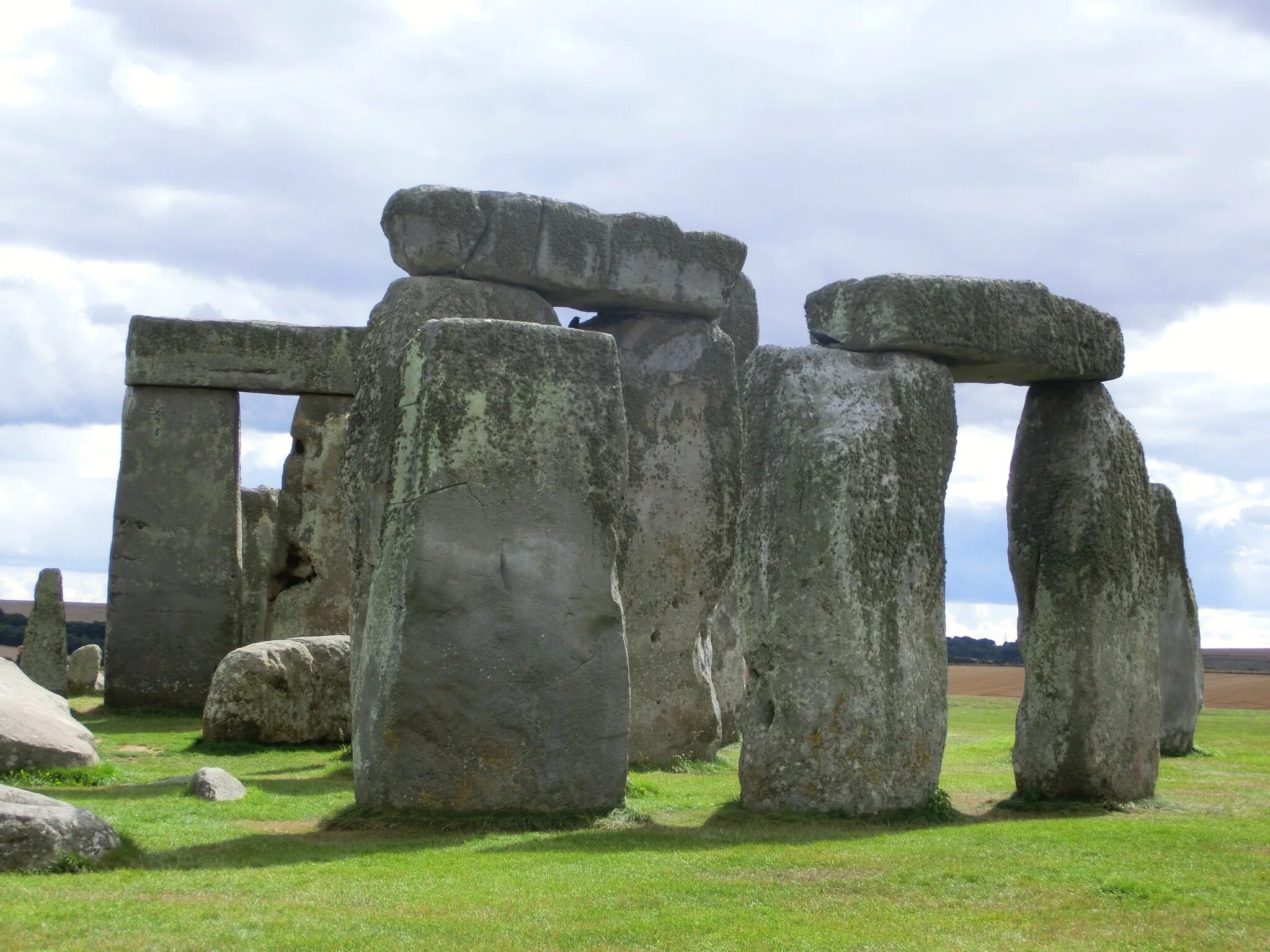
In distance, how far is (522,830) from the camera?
28.7ft

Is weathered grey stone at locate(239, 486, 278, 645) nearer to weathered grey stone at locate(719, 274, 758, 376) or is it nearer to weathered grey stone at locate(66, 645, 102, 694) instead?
weathered grey stone at locate(66, 645, 102, 694)

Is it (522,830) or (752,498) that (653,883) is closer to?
(522,830)

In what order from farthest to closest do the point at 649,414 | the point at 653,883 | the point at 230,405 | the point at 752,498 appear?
the point at 230,405 → the point at 649,414 → the point at 752,498 → the point at 653,883

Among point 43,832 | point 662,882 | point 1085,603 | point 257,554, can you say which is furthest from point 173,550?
point 662,882

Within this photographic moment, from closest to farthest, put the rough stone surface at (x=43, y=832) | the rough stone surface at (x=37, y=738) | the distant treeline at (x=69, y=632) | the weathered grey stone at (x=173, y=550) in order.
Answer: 1. the rough stone surface at (x=43, y=832)
2. the rough stone surface at (x=37, y=738)
3. the weathered grey stone at (x=173, y=550)
4. the distant treeline at (x=69, y=632)

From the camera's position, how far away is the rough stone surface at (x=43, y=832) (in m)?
6.93

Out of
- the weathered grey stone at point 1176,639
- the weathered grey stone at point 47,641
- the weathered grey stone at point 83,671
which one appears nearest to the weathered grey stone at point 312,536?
the weathered grey stone at point 47,641

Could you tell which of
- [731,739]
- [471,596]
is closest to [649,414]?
[731,739]

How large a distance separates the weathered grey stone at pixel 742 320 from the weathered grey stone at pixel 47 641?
389 inches

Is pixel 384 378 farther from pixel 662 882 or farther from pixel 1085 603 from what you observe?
pixel 1085 603

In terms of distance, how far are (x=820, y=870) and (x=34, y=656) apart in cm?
1590

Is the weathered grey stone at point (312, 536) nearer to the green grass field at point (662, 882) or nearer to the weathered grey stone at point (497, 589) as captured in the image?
the green grass field at point (662, 882)

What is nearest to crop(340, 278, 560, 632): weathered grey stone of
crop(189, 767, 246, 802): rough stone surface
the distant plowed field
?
crop(189, 767, 246, 802): rough stone surface

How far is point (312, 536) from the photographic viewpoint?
19328 mm
